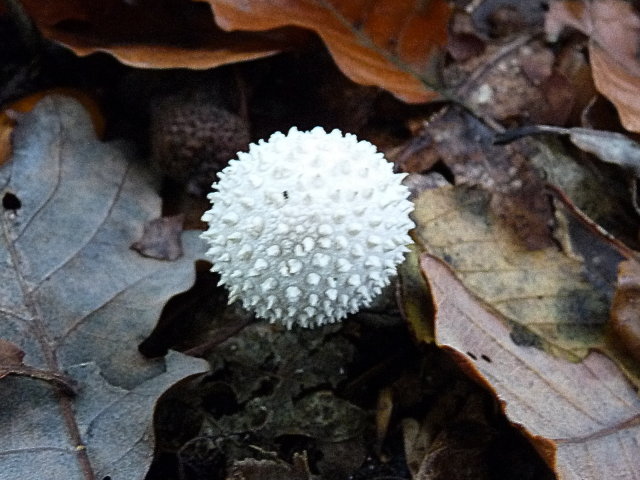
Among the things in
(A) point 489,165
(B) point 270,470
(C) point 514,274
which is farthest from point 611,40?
(B) point 270,470

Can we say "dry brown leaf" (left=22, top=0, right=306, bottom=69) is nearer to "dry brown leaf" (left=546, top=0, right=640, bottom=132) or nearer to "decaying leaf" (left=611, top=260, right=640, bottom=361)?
"dry brown leaf" (left=546, top=0, right=640, bottom=132)

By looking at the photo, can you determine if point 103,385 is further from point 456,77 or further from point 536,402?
point 456,77

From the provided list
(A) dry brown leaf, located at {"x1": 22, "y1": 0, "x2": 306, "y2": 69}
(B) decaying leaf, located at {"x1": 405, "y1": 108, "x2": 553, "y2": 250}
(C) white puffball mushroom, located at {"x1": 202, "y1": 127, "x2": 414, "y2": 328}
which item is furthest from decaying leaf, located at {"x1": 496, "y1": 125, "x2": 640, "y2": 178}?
(A) dry brown leaf, located at {"x1": 22, "y1": 0, "x2": 306, "y2": 69}

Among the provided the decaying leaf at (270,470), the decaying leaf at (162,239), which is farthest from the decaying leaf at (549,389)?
the decaying leaf at (162,239)

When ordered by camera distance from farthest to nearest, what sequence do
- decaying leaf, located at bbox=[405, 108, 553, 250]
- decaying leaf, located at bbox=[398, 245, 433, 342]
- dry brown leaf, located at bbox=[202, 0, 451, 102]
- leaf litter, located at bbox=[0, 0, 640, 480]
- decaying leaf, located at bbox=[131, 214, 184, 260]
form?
decaying leaf, located at bbox=[405, 108, 553, 250], dry brown leaf, located at bbox=[202, 0, 451, 102], decaying leaf, located at bbox=[131, 214, 184, 260], decaying leaf, located at bbox=[398, 245, 433, 342], leaf litter, located at bbox=[0, 0, 640, 480]

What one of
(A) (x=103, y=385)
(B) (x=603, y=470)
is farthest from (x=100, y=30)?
(B) (x=603, y=470)

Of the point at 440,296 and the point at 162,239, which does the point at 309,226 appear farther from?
the point at 162,239
